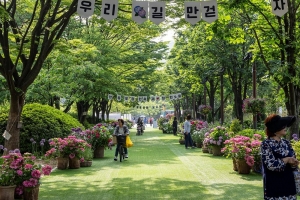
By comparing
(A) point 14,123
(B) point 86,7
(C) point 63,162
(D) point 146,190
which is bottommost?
(D) point 146,190

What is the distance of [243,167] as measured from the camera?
10586 mm

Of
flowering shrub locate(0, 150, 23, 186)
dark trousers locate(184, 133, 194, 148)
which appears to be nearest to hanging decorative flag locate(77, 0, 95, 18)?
flowering shrub locate(0, 150, 23, 186)

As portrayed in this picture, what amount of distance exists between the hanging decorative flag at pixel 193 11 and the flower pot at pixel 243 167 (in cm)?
412

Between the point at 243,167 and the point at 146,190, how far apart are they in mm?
3438

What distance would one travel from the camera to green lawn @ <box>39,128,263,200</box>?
26.0 ft

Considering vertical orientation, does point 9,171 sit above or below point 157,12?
below

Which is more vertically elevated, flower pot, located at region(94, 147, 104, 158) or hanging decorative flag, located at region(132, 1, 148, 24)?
hanging decorative flag, located at region(132, 1, 148, 24)

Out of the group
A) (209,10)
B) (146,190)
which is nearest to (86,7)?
(209,10)

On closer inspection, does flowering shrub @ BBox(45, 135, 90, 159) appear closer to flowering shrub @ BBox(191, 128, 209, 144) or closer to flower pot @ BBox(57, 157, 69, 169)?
flower pot @ BBox(57, 157, 69, 169)

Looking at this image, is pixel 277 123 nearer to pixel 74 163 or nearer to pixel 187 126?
pixel 74 163

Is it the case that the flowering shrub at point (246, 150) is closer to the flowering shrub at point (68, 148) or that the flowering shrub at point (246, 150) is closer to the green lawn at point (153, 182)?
the green lawn at point (153, 182)

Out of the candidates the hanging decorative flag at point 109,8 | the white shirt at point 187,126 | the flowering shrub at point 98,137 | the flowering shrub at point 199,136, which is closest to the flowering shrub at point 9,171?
the hanging decorative flag at point 109,8

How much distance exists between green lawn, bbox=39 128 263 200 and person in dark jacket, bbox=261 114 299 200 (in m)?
3.23

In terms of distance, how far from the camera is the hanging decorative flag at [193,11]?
915cm
